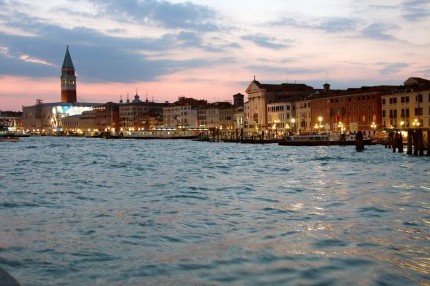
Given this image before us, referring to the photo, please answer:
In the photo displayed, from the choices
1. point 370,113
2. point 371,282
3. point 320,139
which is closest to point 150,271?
point 371,282

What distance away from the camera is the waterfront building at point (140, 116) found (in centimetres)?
12256

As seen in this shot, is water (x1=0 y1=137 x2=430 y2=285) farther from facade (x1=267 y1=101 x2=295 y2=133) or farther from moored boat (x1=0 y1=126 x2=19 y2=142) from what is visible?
moored boat (x1=0 y1=126 x2=19 y2=142)

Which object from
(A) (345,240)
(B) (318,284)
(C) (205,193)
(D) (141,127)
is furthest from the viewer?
(D) (141,127)

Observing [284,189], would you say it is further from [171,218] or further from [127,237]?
[127,237]

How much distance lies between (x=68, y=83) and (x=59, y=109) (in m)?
12.2

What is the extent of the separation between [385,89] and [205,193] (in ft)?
152

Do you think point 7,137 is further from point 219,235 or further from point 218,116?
point 219,235

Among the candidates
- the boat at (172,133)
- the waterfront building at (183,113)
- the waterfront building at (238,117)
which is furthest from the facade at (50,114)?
the waterfront building at (238,117)

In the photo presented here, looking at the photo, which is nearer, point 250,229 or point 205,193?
point 250,229

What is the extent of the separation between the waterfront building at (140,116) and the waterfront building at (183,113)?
4.73 m

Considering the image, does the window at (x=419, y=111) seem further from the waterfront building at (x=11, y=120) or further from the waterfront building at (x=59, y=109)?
the waterfront building at (x=11, y=120)

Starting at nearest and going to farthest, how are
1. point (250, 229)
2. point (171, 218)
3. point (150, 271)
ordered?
point (150, 271) → point (250, 229) → point (171, 218)

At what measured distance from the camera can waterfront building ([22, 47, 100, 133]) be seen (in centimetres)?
15488

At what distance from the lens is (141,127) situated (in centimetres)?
12494
